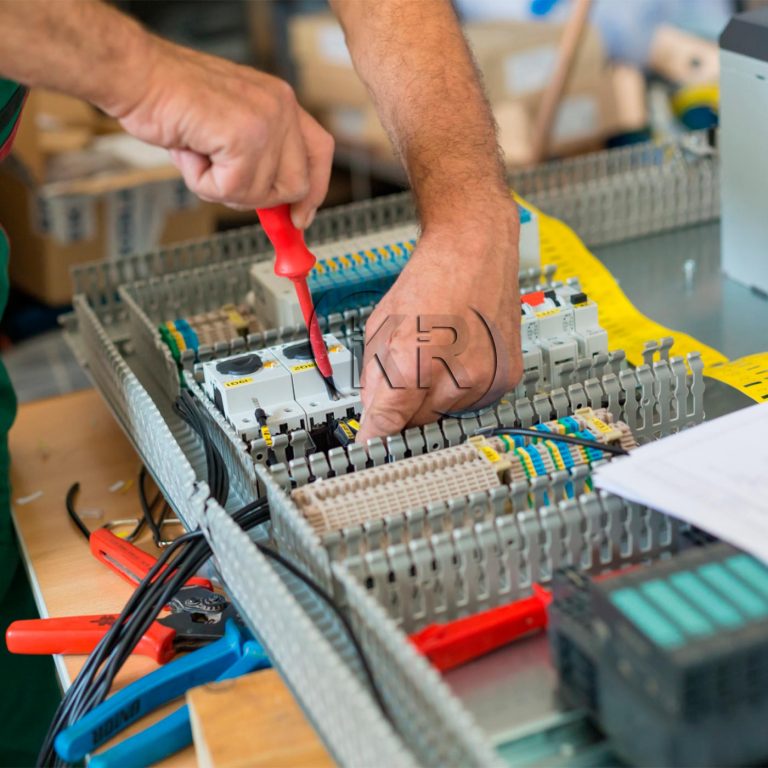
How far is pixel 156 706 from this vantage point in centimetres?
92

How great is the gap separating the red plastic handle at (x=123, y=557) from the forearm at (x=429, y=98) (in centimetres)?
45

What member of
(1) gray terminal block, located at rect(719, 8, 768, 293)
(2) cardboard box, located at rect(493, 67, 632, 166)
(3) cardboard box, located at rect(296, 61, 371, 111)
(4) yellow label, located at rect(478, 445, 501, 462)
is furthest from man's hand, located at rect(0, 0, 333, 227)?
(3) cardboard box, located at rect(296, 61, 371, 111)

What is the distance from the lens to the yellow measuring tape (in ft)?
3.75

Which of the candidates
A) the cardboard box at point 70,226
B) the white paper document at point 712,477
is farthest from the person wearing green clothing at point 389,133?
the cardboard box at point 70,226

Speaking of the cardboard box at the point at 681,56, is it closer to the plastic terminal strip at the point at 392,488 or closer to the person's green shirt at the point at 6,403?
the person's green shirt at the point at 6,403

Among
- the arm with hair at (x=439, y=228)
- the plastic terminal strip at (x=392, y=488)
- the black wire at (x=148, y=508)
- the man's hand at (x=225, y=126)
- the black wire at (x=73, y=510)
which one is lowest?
the black wire at (x=73, y=510)

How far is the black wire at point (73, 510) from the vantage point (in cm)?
119

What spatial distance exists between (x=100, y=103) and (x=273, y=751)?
0.53 m

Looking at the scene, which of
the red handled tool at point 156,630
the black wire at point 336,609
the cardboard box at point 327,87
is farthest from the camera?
the cardboard box at point 327,87

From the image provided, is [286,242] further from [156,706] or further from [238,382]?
[156,706]

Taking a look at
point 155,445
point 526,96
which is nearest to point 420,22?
point 155,445

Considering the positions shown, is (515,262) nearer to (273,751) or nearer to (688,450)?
(688,450)

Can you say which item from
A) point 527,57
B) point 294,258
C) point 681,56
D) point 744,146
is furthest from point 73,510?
point 681,56

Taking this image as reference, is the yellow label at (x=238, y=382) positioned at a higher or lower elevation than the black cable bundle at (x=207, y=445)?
higher
